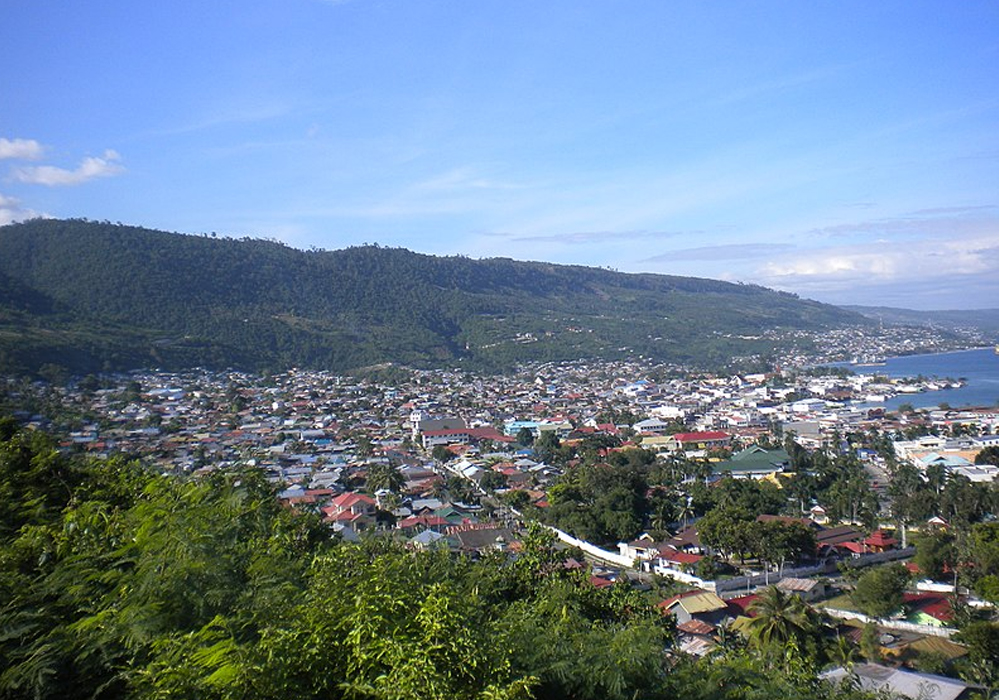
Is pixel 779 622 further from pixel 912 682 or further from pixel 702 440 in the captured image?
pixel 702 440

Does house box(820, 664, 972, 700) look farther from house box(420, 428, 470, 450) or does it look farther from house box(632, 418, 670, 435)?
house box(632, 418, 670, 435)

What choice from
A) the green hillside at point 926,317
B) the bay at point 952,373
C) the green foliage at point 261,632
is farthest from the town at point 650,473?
the green hillside at point 926,317

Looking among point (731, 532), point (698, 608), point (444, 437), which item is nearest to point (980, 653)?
point (698, 608)

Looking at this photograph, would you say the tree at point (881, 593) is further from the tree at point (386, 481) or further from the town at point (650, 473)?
the tree at point (386, 481)

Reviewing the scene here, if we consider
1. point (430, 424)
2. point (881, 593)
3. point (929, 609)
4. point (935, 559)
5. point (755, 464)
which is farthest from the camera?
point (430, 424)

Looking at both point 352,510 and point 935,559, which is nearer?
point 935,559

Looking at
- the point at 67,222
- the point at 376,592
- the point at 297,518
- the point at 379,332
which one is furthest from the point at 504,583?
the point at 67,222

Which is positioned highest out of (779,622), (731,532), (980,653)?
(779,622)
